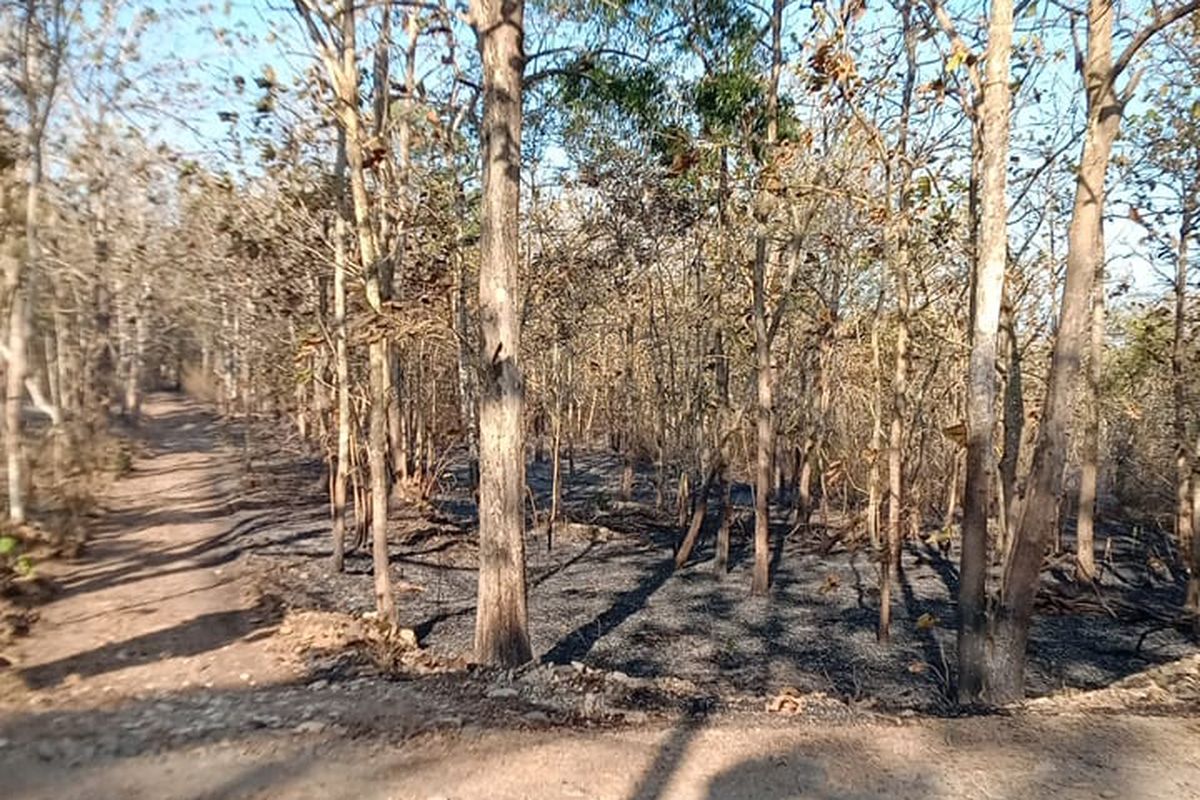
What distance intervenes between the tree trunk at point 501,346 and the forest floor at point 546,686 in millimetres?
644

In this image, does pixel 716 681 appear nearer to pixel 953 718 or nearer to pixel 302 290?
pixel 953 718

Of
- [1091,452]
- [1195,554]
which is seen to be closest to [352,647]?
[1195,554]

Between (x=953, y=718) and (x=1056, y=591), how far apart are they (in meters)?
8.89

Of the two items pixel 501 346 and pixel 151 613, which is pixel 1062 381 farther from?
pixel 151 613

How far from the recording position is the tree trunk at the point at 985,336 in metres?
6.66

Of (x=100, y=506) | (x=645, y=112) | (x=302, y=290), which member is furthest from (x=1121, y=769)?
(x=100, y=506)

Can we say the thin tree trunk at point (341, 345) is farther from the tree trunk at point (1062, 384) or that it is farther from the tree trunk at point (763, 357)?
the tree trunk at point (1062, 384)

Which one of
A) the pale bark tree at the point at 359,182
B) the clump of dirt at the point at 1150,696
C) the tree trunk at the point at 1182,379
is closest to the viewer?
the clump of dirt at the point at 1150,696

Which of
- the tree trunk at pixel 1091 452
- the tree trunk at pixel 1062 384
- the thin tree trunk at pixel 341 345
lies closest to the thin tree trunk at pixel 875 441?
the tree trunk at pixel 1091 452

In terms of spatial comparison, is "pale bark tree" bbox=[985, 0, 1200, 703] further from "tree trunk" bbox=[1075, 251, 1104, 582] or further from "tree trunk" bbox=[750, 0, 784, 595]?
"tree trunk" bbox=[1075, 251, 1104, 582]

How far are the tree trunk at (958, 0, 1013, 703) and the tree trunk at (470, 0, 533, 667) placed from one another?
369cm

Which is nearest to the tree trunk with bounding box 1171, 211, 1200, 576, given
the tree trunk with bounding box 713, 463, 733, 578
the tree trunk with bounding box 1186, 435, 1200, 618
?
the tree trunk with bounding box 1186, 435, 1200, 618

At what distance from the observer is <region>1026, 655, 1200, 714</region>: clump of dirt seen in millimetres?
5508

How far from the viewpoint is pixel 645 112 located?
8.36 metres
